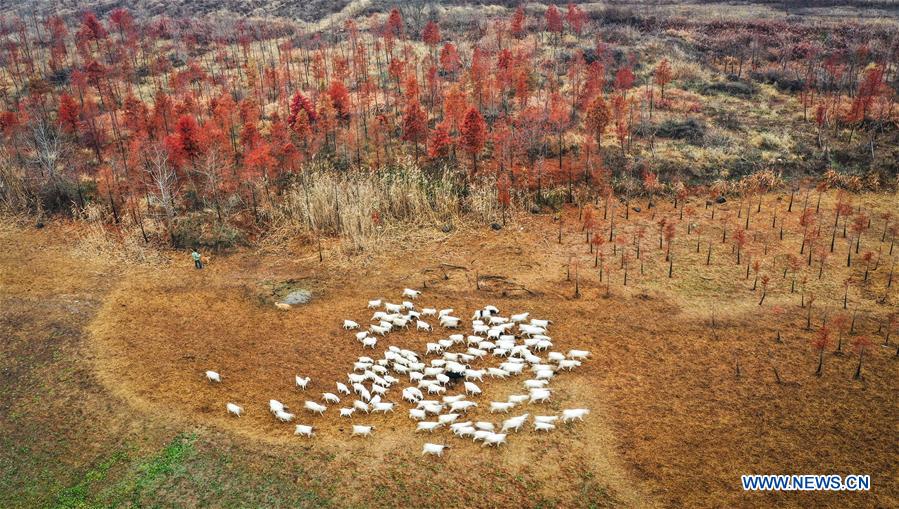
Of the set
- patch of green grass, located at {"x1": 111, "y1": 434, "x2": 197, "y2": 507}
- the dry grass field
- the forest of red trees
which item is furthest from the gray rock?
the forest of red trees

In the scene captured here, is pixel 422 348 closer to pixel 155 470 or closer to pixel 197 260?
pixel 155 470

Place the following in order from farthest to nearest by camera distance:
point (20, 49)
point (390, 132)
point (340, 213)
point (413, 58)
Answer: point (20, 49) → point (413, 58) → point (390, 132) → point (340, 213)

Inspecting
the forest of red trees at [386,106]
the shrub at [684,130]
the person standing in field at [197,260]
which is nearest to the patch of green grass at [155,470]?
the person standing in field at [197,260]

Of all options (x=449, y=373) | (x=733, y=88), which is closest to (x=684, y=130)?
(x=733, y=88)

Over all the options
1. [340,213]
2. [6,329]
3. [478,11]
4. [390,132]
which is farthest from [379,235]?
[478,11]

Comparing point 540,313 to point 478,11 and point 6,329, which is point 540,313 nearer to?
point 6,329

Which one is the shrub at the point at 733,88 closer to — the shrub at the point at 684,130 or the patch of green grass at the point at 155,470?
the shrub at the point at 684,130
